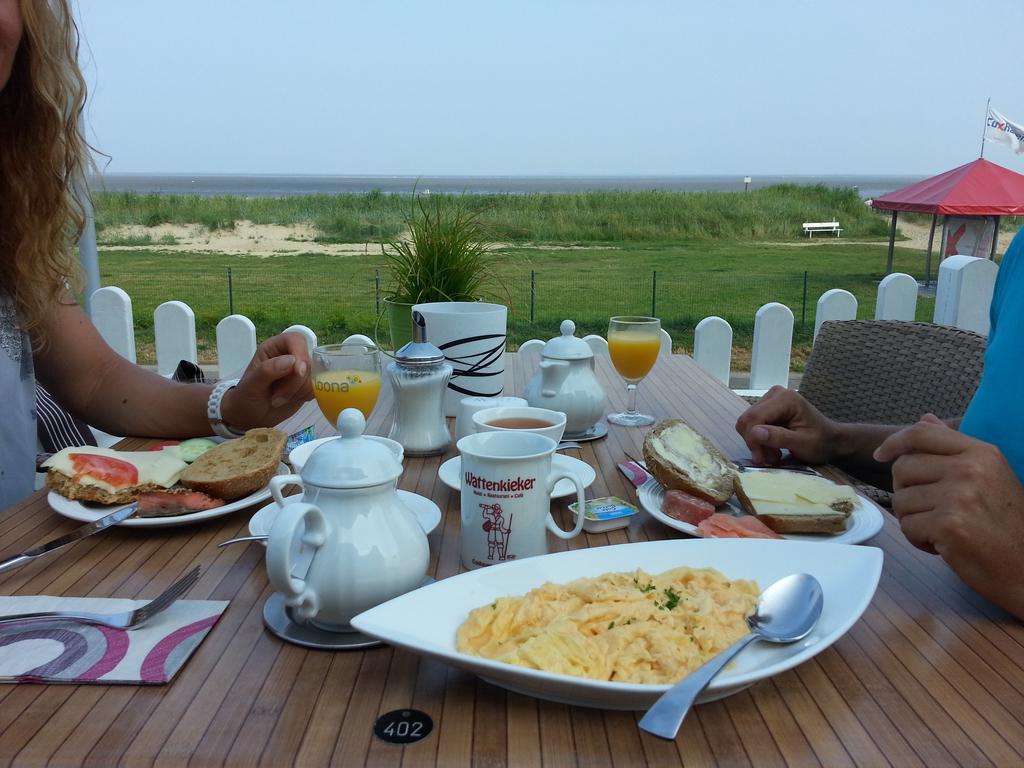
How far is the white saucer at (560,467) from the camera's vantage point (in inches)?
49.4

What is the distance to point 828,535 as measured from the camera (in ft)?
3.60

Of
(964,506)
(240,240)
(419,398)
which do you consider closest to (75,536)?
(419,398)

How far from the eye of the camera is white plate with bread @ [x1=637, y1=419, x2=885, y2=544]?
42.9 inches

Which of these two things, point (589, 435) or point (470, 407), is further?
point (589, 435)

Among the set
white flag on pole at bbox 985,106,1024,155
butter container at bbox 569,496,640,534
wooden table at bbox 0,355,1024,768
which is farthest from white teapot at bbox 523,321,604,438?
white flag on pole at bbox 985,106,1024,155

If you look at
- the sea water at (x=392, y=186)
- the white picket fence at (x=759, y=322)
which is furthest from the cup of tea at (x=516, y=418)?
the sea water at (x=392, y=186)

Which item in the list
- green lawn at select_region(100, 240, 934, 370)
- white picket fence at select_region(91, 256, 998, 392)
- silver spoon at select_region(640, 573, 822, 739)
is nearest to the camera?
silver spoon at select_region(640, 573, 822, 739)

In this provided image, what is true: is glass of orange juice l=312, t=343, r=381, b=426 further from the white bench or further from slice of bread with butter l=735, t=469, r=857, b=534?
the white bench

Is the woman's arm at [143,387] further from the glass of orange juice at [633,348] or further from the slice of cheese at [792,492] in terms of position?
the slice of cheese at [792,492]

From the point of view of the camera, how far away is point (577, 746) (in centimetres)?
65

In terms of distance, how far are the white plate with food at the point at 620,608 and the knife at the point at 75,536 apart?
52 centimetres

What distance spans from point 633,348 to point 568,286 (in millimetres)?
11300

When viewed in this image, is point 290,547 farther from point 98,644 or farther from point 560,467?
point 560,467

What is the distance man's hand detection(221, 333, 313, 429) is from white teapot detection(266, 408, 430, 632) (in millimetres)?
714
